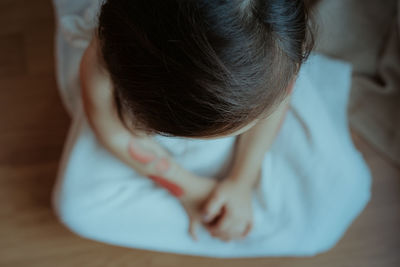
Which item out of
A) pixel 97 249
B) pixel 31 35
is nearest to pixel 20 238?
pixel 97 249

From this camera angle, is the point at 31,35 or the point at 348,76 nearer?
the point at 348,76

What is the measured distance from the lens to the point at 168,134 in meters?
0.51

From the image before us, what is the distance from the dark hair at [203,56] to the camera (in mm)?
414

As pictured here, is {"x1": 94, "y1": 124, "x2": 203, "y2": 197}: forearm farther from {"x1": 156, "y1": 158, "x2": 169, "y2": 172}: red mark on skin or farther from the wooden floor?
the wooden floor

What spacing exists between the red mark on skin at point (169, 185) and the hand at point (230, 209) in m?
0.05

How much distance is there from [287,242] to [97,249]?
0.37 m

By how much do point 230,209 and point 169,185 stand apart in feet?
0.36

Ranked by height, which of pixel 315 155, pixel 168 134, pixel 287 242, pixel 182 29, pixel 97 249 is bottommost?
pixel 97 249

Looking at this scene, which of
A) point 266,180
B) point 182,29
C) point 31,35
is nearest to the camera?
point 182,29

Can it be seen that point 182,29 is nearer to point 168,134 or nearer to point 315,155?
point 168,134

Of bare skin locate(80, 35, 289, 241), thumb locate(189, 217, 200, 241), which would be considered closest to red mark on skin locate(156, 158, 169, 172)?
bare skin locate(80, 35, 289, 241)

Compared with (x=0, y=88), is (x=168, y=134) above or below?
above

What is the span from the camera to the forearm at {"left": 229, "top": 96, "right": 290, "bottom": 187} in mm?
721

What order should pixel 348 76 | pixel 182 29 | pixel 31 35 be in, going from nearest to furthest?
pixel 182 29 < pixel 348 76 < pixel 31 35
